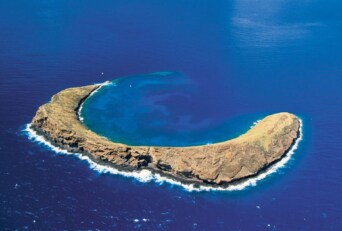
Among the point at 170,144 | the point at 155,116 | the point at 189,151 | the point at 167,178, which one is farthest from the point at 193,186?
the point at 155,116

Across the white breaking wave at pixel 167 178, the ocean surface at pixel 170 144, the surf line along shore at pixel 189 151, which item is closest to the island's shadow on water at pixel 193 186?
the white breaking wave at pixel 167 178

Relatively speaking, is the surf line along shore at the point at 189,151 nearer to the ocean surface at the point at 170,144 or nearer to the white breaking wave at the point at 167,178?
the white breaking wave at the point at 167,178

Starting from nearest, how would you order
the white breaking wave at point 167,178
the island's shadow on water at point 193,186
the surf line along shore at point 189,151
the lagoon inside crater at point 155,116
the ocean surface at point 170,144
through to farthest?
the ocean surface at point 170,144 < the island's shadow on water at point 193,186 < the white breaking wave at point 167,178 < the surf line along shore at point 189,151 < the lagoon inside crater at point 155,116

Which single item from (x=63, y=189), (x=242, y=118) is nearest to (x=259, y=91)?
(x=242, y=118)

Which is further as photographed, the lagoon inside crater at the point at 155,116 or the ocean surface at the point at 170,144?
the lagoon inside crater at the point at 155,116

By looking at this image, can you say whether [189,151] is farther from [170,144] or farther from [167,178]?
[170,144]

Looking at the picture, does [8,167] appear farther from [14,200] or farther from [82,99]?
[82,99]

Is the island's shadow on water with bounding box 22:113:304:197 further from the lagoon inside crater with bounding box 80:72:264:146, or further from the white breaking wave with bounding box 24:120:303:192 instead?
the lagoon inside crater with bounding box 80:72:264:146
